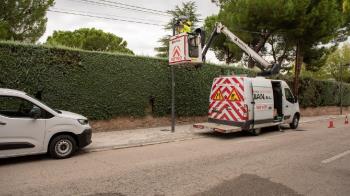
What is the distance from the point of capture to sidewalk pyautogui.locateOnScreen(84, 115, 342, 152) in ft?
29.4

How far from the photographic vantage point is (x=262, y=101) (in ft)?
38.0

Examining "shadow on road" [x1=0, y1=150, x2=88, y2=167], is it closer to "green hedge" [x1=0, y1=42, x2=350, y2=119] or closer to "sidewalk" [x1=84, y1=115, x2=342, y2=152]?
Answer: "sidewalk" [x1=84, y1=115, x2=342, y2=152]

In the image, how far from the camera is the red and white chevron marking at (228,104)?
10.8 meters

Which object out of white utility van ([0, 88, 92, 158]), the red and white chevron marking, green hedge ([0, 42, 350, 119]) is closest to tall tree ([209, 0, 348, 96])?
green hedge ([0, 42, 350, 119])

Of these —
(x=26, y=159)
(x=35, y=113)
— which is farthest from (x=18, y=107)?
(x=26, y=159)

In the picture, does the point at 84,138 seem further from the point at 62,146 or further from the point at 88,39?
the point at 88,39

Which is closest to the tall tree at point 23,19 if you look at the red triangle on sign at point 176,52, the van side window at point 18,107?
the van side window at point 18,107

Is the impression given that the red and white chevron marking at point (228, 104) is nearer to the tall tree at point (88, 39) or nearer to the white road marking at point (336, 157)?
the white road marking at point (336, 157)

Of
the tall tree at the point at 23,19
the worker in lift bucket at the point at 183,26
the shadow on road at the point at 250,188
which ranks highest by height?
the tall tree at the point at 23,19

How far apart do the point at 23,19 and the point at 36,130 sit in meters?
13.1

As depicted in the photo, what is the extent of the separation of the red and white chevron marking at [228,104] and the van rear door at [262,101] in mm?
696

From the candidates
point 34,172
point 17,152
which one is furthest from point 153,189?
point 17,152

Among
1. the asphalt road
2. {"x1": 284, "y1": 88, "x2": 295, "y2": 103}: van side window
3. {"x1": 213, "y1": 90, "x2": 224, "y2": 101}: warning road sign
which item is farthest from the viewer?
{"x1": 284, "y1": 88, "x2": 295, "y2": 103}: van side window

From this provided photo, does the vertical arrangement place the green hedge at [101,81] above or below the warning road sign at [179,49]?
below
